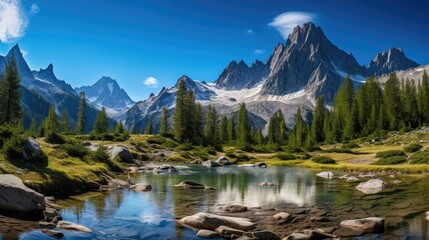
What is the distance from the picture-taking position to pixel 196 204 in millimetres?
30562

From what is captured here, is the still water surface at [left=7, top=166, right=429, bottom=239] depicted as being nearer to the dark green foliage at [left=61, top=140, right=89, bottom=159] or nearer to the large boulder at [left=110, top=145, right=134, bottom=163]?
the dark green foliage at [left=61, top=140, right=89, bottom=159]

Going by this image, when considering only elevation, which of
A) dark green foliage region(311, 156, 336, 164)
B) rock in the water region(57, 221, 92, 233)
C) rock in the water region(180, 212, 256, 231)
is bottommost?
rock in the water region(180, 212, 256, 231)

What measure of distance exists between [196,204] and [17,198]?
13.6m

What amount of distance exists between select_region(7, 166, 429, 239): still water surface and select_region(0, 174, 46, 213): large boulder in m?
2.24

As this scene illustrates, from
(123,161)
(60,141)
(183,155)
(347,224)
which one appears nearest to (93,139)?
(183,155)

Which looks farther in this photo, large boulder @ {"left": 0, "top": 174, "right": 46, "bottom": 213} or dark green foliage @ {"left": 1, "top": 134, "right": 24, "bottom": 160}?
dark green foliage @ {"left": 1, "top": 134, "right": 24, "bottom": 160}

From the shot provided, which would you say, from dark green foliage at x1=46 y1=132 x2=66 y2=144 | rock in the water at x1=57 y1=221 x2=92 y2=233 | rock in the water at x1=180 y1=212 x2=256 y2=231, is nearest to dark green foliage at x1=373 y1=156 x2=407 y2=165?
rock in the water at x1=180 y1=212 x2=256 y2=231

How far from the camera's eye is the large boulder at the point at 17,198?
2072 cm

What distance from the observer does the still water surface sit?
69.8ft

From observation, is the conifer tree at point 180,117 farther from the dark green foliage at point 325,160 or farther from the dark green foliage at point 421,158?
the dark green foliage at point 421,158

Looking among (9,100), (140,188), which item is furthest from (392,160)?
(9,100)

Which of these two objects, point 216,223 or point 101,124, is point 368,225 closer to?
point 216,223

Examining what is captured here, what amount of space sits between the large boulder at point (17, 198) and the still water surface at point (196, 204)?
2.24 m

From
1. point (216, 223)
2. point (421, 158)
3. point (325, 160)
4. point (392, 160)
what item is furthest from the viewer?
point (325, 160)
